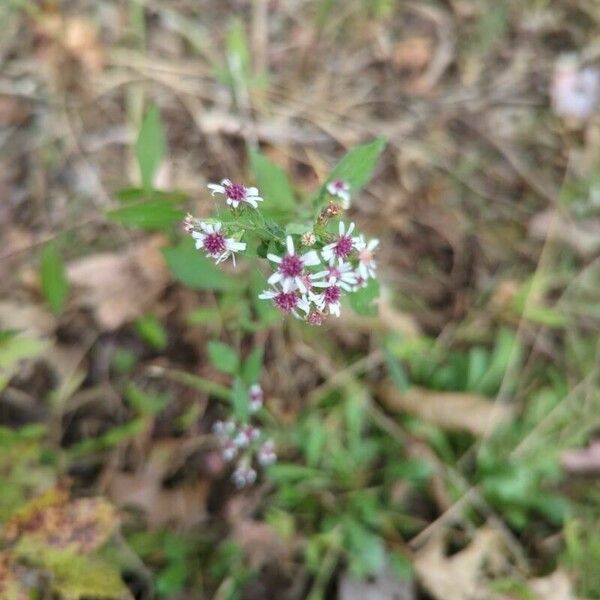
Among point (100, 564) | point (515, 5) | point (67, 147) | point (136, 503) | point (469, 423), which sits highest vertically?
point (515, 5)

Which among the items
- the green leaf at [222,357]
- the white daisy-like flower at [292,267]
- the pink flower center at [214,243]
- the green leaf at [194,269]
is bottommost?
the white daisy-like flower at [292,267]

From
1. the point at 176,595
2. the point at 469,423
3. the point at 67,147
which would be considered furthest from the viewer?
the point at 67,147

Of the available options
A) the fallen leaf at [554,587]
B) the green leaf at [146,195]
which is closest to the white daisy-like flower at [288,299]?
the green leaf at [146,195]

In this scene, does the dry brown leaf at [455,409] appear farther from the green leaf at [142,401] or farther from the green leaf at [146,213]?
the green leaf at [146,213]

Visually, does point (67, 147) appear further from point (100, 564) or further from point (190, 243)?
point (100, 564)

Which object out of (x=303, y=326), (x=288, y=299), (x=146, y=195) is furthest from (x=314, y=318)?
(x=303, y=326)

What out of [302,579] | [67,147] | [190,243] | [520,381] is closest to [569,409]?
[520,381]

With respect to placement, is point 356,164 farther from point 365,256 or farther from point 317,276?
point 317,276
